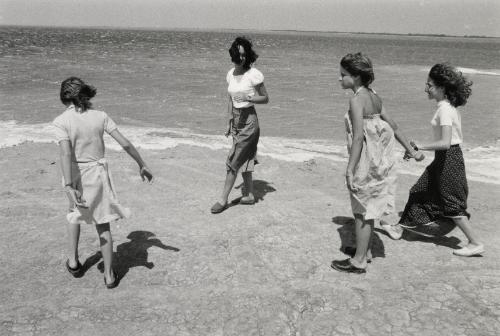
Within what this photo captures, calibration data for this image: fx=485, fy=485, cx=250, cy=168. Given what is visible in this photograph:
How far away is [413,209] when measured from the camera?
4.62 m

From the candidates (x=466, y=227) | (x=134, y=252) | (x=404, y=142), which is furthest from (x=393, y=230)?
(x=134, y=252)

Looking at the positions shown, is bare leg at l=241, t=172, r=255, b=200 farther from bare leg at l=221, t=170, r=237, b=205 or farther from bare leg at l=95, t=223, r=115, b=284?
bare leg at l=95, t=223, r=115, b=284

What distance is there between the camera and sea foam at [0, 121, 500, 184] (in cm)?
772

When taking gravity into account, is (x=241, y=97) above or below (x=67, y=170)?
above

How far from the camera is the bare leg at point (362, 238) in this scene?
3.99 metres

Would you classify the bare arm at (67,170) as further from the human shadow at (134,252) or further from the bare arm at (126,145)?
the human shadow at (134,252)

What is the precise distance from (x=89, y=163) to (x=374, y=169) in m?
2.22

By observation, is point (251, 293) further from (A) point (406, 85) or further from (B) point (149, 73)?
(B) point (149, 73)

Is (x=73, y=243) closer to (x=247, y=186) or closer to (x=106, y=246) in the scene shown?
(x=106, y=246)

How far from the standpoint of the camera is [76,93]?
11.5ft

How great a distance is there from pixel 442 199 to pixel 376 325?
1571 mm

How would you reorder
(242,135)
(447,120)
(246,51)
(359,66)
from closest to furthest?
(359,66), (447,120), (246,51), (242,135)

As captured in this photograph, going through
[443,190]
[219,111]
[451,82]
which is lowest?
[219,111]

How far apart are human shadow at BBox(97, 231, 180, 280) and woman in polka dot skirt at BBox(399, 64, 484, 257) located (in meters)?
2.32
